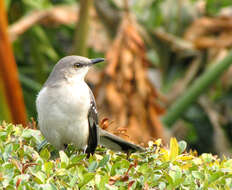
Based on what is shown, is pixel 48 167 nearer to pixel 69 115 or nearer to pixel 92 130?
pixel 69 115

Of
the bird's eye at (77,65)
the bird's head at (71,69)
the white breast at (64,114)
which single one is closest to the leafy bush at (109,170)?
the white breast at (64,114)

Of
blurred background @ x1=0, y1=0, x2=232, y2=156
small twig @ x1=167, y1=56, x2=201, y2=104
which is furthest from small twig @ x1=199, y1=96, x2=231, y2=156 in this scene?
small twig @ x1=167, y1=56, x2=201, y2=104

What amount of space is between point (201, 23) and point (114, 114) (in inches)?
115

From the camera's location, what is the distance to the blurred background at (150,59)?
21.0 ft

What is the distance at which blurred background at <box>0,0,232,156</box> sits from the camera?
639cm

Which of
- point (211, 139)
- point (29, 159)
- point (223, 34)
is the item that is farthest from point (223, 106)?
point (29, 159)

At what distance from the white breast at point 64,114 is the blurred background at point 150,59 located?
207 cm

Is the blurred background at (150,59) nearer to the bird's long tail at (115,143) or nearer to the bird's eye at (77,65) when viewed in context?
Answer: the bird's eye at (77,65)

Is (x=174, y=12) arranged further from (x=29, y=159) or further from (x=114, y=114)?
(x=29, y=159)

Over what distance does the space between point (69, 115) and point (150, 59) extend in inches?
225

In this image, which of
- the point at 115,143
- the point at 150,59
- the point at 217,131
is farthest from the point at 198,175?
the point at 150,59

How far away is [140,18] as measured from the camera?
28.9ft

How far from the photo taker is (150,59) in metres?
9.65

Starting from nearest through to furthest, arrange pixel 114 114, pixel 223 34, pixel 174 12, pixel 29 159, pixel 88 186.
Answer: pixel 88 186
pixel 29 159
pixel 114 114
pixel 223 34
pixel 174 12
